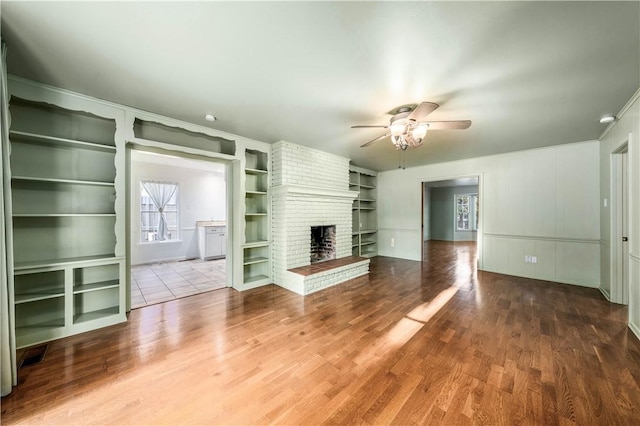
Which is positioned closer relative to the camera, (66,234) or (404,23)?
(404,23)

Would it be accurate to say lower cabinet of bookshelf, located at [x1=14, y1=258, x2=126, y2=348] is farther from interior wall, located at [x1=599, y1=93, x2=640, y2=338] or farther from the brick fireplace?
interior wall, located at [x1=599, y1=93, x2=640, y2=338]

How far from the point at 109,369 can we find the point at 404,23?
3369 millimetres

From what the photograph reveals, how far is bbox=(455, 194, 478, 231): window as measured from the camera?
9.90 m

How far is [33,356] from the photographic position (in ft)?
6.73

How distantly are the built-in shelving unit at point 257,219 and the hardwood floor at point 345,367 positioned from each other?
1.03 metres

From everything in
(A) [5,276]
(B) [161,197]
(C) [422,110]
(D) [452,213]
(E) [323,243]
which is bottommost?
(E) [323,243]

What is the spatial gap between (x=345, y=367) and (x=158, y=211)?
6.29m

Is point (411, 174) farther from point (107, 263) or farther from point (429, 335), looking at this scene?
point (107, 263)

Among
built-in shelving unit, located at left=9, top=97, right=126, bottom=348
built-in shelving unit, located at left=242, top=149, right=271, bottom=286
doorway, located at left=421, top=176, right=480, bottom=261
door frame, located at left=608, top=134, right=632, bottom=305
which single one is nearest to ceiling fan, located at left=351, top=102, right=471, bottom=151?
built-in shelving unit, located at left=242, top=149, right=271, bottom=286

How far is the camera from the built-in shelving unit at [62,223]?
7.70ft

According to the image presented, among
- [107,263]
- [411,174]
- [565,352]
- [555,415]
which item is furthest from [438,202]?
[107,263]

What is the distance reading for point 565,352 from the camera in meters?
2.10

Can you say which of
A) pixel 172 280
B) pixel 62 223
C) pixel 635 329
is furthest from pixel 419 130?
pixel 172 280

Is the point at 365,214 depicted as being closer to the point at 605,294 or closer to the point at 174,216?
the point at 605,294
